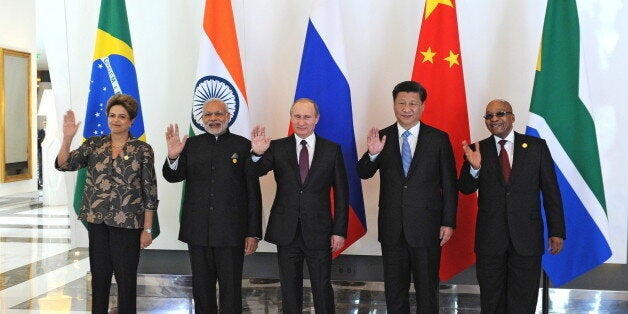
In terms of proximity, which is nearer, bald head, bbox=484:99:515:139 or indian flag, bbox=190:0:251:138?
bald head, bbox=484:99:515:139

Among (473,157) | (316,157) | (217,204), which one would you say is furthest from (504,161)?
(217,204)

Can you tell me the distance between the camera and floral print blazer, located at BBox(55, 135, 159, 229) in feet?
11.5

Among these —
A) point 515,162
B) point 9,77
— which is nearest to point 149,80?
point 515,162

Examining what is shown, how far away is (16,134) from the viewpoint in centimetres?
1234

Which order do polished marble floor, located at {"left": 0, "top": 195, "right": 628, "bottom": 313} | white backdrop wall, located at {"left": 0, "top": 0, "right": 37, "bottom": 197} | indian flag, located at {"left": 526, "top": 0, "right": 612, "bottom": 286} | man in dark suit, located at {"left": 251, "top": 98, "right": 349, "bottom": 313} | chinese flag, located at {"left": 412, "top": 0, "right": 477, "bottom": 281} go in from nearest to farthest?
man in dark suit, located at {"left": 251, "top": 98, "right": 349, "bottom": 313} → indian flag, located at {"left": 526, "top": 0, "right": 612, "bottom": 286} → chinese flag, located at {"left": 412, "top": 0, "right": 477, "bottom": 281} → polished marble floor, located at {"left": 0, "top": 195, "right": 628, "bottom": 313} → white backdrop wall, located at {"left": 0, "top": 0, "right": 37, "bottom": 197}

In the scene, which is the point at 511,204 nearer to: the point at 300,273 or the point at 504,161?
the point at 504,161

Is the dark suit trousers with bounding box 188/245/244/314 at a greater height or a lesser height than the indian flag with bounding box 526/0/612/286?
lesser

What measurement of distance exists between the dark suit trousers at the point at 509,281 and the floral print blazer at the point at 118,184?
6.38 feet

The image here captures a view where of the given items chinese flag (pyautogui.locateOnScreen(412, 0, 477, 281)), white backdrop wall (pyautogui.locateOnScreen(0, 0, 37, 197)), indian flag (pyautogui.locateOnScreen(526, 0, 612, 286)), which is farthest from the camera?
white backdrop wall (pyautogui.locateOnScreen(0, 0, 37, 197))

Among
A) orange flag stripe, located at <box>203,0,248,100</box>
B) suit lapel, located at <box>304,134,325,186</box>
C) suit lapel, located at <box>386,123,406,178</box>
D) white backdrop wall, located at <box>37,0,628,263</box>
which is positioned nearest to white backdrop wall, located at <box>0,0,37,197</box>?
white backdrop wall, located at <box>37,0,628,263</box>

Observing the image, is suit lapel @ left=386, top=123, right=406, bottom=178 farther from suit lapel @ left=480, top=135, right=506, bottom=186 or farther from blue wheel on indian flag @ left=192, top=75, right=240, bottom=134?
blue wheel on indian flag @ left=192, top=75, right=240, bottom=134

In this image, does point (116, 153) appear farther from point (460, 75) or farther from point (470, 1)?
point (470, 1)

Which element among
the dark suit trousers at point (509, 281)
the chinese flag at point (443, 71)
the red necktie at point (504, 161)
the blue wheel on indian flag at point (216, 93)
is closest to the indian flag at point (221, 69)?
the blue wheel on indian flag at point (216, 93)

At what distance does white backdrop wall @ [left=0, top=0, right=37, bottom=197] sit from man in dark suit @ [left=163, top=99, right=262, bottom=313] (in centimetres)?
980
